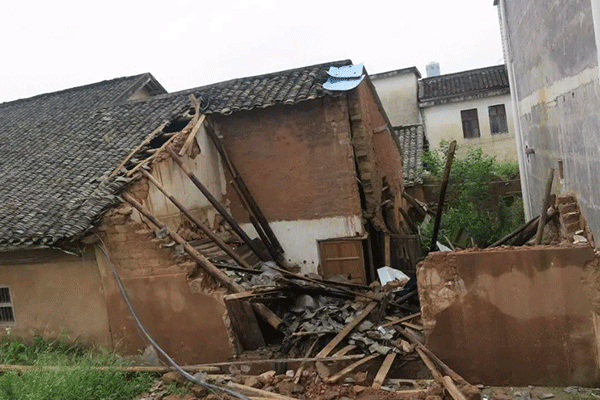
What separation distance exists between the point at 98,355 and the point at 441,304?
19.8 ft

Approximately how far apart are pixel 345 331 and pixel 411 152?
14.7m

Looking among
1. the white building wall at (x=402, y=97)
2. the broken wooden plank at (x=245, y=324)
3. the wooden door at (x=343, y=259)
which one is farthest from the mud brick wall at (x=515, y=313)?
the white building wall at (x=402, y=97)

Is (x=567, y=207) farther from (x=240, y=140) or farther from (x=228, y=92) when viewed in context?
(x=228, y=92)

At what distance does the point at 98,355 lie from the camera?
937 cm

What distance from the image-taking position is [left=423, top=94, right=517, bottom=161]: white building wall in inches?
1017

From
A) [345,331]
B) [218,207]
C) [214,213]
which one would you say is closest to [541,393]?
[345,331]

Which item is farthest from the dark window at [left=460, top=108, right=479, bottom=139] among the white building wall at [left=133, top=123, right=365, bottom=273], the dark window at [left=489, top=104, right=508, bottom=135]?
the white building wall at [left=133, top=123, right=365, bottom=273]

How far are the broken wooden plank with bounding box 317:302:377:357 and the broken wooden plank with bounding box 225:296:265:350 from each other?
1339 mm

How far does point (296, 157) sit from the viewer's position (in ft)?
40.5

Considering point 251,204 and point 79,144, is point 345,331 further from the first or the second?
point 79,144

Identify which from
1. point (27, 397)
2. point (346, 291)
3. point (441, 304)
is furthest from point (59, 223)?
point (441, 304)

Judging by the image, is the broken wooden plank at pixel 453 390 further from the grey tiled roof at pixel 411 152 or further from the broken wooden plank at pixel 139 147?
the grey tiled roof at pixel 411 152

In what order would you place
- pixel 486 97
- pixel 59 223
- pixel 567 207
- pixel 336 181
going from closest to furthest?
pixel 567 207
pixel 59 223
pixel 336 181
pixel 486 97

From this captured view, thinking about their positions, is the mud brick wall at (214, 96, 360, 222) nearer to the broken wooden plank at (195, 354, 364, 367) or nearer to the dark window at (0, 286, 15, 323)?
the broken wooden plank at (195, 354, 364, 367)
